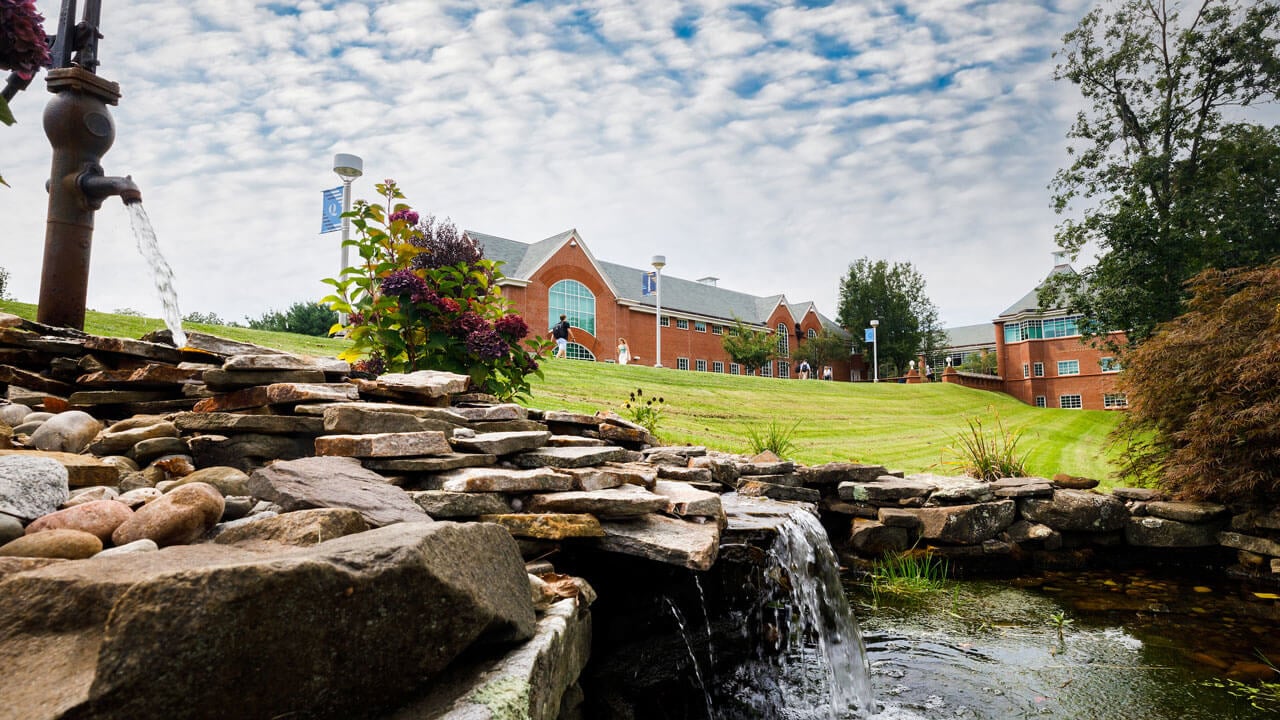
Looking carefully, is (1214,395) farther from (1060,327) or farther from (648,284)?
(1060,327)

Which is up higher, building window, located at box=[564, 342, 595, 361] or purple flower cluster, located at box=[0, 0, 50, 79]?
building window, located at box=[564, 342, 595, 361]

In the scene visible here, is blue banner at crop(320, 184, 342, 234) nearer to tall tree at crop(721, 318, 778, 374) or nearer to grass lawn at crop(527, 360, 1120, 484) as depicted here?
grass lawn at crop(527, 360, 1120, 484)

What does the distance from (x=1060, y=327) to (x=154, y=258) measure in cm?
5513

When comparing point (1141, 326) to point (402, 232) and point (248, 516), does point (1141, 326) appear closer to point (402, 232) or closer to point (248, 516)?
point (402, 232)

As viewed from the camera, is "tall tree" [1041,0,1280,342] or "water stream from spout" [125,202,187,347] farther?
"tall tree" [1041,0,1280,342]

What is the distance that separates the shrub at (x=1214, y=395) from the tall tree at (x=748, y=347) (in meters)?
38.3

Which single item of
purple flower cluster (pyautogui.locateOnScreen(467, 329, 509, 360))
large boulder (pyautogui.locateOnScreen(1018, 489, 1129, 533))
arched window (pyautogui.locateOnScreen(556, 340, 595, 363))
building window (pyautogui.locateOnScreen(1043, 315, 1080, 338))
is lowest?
large boulder (pyautogui.locateOnScreen(1018, 489, 1129, 533))

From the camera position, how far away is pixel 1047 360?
48.5m

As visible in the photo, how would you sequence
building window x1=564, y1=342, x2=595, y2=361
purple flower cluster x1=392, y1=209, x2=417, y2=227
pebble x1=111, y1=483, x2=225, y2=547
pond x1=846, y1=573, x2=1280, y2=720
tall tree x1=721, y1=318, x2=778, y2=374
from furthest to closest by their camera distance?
tall tree x1=721, y1=318, x2=778, y2=374 → building window x1=564, y1=342, x2=595, y2=361 → purple flower cluster x1=392, y1=209, x2=417, y2=227 → pond x1=846, y1=573, x2=1280, y2=720 → pebble x1=111, y1=483, x2=225, y2=547

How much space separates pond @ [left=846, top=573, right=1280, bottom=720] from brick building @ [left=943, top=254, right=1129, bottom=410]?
46435mm

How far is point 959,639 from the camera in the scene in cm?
485

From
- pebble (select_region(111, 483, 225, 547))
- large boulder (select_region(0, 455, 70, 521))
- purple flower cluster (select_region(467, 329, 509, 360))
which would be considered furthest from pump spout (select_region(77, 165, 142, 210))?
pebble (select_region(111, 483, 225, 547))

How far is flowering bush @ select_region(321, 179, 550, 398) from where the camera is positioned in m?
5.58

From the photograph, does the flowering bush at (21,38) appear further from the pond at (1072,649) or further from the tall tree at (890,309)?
the tall tree at (890,309)
